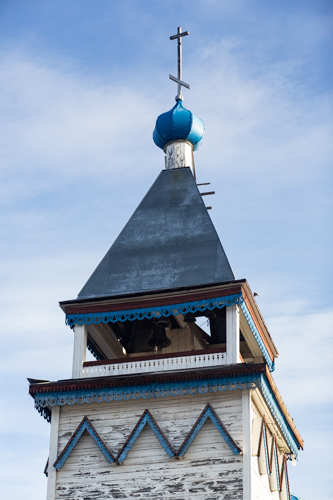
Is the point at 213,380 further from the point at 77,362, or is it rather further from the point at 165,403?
the point at 77,362

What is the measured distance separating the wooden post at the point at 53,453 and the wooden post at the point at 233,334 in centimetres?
388

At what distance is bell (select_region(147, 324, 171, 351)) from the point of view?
23375 millimetres

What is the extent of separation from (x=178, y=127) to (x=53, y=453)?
399 inches

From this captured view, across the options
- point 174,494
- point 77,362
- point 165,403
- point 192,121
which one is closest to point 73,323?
point 77,362

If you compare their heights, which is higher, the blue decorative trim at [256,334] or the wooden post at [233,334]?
the blue decorative trim at [256,334]

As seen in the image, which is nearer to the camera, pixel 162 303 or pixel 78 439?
pixel 78 439

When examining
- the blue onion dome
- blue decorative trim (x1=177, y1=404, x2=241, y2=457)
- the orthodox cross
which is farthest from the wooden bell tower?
the orthodox cross

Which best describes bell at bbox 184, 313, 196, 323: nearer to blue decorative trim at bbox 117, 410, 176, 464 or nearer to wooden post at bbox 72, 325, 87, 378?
wooden post at bbox 72, 325, 87, 378

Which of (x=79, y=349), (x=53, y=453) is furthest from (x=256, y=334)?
(x=53, y=453)

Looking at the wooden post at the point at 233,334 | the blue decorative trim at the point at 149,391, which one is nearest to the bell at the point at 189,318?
the wooden post at the point at 233,334

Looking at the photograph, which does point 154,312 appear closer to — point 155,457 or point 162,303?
point 162,303

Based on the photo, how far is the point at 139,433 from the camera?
20844mm

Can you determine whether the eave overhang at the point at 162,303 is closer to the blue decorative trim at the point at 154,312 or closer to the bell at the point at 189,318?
the blue decorative trim at the point at 154,312

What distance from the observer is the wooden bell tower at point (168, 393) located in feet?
66.7
